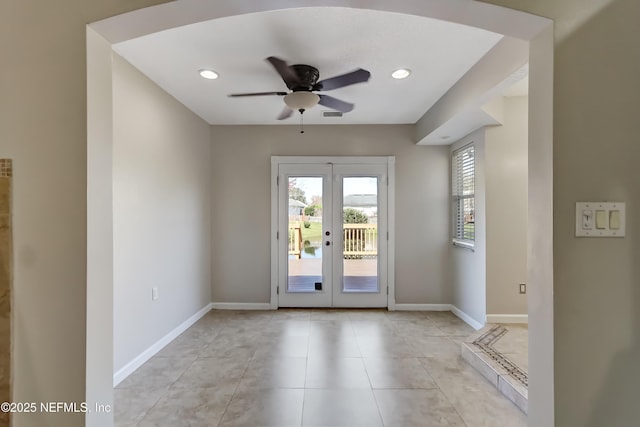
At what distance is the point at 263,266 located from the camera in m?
4.49

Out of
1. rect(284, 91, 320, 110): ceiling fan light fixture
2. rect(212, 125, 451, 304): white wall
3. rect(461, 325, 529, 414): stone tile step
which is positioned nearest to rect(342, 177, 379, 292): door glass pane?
rect(212, 125, 451, 304): white wall

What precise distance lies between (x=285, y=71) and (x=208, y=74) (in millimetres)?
873

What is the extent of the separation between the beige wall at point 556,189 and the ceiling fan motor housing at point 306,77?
1.55 meters

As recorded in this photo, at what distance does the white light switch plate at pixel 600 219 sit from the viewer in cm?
112

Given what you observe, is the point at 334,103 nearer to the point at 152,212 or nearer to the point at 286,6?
the point at 286,6

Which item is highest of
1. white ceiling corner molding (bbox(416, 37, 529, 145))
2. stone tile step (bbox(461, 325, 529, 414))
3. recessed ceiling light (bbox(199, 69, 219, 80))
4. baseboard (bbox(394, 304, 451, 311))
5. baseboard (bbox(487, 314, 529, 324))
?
recessed ceiling light (bbox(199, 69, 219, 80))

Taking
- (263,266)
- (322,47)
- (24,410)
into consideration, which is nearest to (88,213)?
(24,410)

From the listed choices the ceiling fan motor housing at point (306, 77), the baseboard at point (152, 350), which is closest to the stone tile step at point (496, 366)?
the ceiling fan motor housing at point (306, 77)

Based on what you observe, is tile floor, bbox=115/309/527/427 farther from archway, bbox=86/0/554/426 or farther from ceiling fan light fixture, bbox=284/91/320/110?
ceiling fan light fixture, bbox=284/91/320/110

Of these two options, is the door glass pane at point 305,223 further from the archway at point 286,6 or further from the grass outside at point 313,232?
the archway at point 286,6

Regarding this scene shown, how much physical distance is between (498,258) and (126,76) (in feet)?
13.4

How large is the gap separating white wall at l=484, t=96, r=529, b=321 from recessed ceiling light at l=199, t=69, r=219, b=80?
114 inches

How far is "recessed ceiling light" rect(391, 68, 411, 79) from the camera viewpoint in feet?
9.04

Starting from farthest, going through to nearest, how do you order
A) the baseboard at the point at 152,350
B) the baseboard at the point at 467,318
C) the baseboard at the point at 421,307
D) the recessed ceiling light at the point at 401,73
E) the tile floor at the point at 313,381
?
1. the baseboard at the point at 421,307
2. the baseboard at the point at 467,318
3. the recessed ceiling light at the point at 401,73
4. the baseboard at the point at 152,350
5. the tile floor at the point at 313,381
